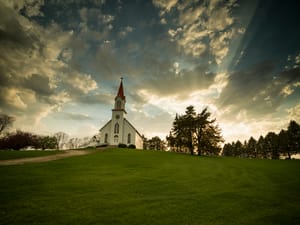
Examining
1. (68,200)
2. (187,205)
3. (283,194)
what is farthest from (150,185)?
(283,194)

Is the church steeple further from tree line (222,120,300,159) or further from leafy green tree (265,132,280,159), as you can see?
leafy green tree (265,132,280,159)

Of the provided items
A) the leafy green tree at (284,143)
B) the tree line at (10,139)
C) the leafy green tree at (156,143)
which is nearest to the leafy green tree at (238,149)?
the leafy green tree at (284,143)

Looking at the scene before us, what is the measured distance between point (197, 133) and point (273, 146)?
4211 cm

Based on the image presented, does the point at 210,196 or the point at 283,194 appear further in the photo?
the point at 283,194

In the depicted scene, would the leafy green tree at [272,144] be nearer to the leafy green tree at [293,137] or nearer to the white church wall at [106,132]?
the leafy green tree at [293,137]

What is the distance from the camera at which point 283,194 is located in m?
8.81

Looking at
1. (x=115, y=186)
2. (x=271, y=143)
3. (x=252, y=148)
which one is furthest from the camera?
(x=252, y=148)

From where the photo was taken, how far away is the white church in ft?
150

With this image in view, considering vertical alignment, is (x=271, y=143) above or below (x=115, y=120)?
below

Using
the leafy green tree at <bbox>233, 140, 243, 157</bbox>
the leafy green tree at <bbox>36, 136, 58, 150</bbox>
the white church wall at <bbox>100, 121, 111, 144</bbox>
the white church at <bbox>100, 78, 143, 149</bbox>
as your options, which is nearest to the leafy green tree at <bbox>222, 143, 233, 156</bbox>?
the leafy green tree at <bbox>233, 140, 243, 157</bbox>

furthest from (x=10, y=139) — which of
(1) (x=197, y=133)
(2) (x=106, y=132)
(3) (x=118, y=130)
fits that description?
(1) (x=197, y=133)

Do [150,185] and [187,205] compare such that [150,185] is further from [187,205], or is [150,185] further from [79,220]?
[79,220]

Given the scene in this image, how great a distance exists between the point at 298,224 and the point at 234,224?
234cm

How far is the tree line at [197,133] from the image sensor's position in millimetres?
35375
